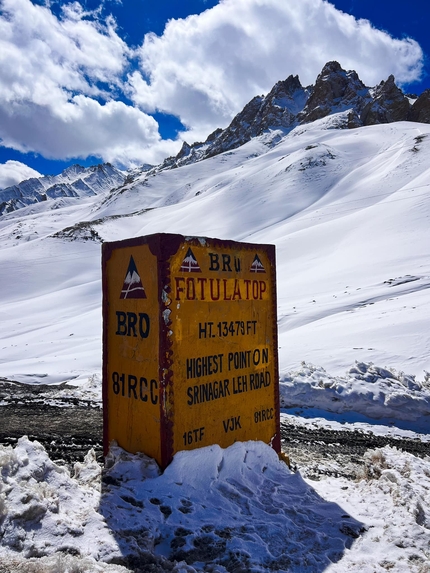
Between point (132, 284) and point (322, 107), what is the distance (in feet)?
314

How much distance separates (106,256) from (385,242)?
17678 millimetres

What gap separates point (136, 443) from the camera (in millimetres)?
3555

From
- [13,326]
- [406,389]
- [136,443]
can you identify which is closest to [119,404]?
[136,443]

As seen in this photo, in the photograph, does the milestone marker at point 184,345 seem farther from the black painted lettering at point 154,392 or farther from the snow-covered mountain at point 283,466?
the snow-covered mountain at point 283,466

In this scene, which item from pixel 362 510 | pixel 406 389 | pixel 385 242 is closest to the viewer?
pixel 362 510

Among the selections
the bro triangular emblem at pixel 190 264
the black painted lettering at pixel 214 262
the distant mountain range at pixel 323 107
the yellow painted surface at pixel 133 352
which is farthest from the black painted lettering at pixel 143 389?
the distant mountain range at pixel 323 107

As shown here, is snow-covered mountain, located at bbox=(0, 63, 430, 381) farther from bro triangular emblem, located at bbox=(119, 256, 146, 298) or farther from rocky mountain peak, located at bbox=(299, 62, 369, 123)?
rocky mountain peak, located at bbox=(299, 62, 369, 123)

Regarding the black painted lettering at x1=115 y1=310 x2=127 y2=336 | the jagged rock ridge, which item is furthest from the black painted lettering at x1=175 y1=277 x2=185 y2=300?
the jagged rock ridge

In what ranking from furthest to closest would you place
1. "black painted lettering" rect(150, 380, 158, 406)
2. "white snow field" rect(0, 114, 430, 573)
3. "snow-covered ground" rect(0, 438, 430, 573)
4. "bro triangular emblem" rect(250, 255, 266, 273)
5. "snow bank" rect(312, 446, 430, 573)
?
"bro triangular emblem" rect(250, 255, 266, 273), "black painted lettering" rect(150, 380, 158, 406), "snow bank" rect(312, 446, 430, 573), "white snow field" rect(0, 114, 430, 573), "snow-covered ground" rect(0, 438, 430, 573)

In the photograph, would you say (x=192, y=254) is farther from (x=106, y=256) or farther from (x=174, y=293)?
(x=106, y=256)

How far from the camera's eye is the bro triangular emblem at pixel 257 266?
408 centimetres

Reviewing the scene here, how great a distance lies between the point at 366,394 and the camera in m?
6.48

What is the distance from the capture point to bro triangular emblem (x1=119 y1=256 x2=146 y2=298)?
3.52 m

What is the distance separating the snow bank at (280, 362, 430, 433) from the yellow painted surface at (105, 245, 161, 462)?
345 cm
